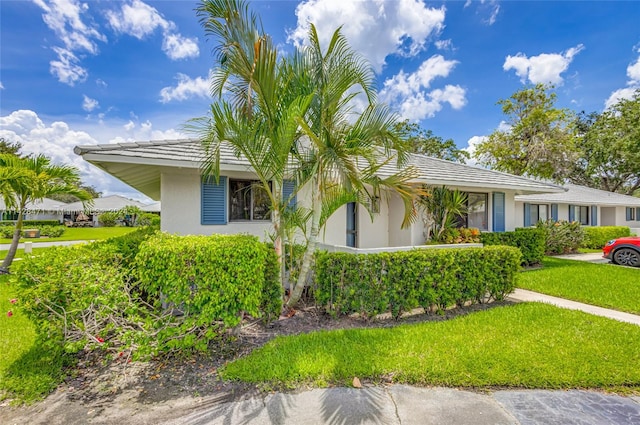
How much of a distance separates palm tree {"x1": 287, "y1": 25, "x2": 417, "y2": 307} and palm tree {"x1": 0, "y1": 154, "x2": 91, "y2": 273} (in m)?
9.26

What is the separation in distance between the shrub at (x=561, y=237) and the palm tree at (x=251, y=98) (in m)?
17.3

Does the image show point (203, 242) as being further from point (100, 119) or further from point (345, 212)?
point (100, 119)

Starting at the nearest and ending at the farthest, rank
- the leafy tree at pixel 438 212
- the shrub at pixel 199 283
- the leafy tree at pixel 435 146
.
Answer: the shrub at pixel 199 283 → the leafy tree at pixel 438 212 → the leafy tree at pixel 435 146

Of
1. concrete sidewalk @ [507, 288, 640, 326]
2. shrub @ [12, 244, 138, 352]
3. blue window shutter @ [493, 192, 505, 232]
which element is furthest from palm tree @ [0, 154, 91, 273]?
blue window shutter @ [493, 192, 505, 232]

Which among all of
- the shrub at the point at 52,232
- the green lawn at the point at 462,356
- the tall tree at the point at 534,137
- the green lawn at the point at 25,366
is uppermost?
the tall tree at the point at 534,137

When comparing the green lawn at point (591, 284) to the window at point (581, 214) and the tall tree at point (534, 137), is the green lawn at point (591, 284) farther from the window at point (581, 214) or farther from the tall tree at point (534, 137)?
the window at point (581, 214)

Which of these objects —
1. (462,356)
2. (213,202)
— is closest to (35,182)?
(213,202)

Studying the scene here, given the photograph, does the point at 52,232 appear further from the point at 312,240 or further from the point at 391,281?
the point at 391,281

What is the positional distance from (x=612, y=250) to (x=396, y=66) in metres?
13.1

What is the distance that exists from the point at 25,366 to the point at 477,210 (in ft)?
47.1

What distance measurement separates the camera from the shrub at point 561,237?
16.0 meters

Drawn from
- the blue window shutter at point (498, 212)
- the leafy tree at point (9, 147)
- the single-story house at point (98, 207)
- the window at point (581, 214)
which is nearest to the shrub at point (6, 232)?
the leafy tree at point (9, 147)

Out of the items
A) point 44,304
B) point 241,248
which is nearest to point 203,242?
point 241,248

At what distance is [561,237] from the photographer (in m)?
16.1
